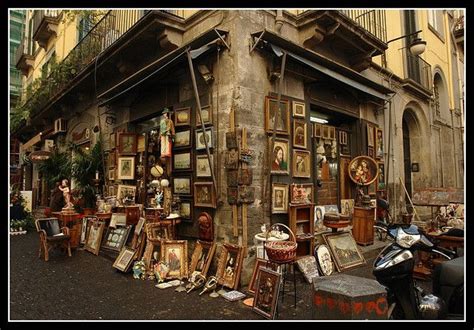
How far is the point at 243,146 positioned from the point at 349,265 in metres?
2.89

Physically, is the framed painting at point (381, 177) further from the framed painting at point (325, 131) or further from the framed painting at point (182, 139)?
the framed painting at point (182, 139)

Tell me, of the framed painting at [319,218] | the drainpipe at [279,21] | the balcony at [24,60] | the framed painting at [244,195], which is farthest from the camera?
the balcony at [24,60]

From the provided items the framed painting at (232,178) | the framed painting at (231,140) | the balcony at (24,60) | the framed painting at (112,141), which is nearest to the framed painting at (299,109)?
the framed painting at (231,140)

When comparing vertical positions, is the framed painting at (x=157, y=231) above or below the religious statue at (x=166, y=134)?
below

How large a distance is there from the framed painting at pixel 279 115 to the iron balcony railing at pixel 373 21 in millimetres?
4341

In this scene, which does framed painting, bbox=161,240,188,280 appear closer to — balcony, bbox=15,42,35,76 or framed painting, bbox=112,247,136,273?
framed painting, bbox=112,247,136,273

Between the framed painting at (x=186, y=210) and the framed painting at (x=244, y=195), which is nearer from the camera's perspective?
the framed painting at (x=244, y=195)

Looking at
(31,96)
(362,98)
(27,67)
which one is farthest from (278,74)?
(27,67)

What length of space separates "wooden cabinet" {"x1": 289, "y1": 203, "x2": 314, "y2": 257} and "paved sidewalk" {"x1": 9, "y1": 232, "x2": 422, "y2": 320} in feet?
1.67

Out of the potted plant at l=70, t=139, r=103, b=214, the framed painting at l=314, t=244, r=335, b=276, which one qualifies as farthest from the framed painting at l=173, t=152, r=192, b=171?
the potted plant at l=70, t=139, r=103, b=214

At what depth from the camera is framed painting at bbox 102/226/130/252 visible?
6559mm

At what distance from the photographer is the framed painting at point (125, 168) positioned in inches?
298

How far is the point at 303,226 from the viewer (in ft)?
19.0

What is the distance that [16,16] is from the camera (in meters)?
19.1
